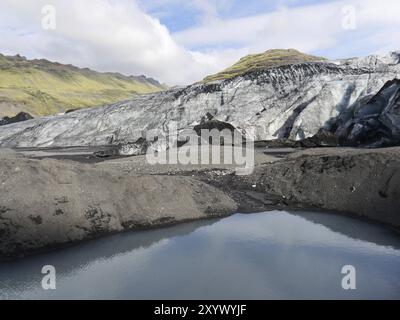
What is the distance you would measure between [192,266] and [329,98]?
2101 cm

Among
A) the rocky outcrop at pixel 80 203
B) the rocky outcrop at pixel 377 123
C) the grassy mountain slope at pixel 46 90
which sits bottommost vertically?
the rocky outcrop at pixel 80 203

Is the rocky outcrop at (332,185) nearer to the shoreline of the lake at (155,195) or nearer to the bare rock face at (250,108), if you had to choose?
the shoreline of the lake at (155,195)

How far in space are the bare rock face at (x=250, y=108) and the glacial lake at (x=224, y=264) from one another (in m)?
14.6

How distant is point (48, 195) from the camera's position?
7.55 meters

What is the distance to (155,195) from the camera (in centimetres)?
909

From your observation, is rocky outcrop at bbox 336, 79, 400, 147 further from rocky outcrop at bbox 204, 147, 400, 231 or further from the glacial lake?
the glacial lake

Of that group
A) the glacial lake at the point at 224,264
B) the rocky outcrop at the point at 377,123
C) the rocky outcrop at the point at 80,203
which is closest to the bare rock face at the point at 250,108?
the rocky outcrop at the point at 377,123

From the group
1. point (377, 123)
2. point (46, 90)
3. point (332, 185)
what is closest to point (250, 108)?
point (377, 123)

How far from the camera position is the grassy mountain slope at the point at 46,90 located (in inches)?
2937

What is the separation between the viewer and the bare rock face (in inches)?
973

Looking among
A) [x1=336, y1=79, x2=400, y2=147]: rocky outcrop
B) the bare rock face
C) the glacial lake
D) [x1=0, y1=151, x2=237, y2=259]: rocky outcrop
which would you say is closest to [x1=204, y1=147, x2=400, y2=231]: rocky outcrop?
the glacial lake

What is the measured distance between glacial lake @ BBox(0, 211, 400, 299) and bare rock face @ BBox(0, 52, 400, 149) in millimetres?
14604

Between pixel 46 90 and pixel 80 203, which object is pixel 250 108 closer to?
pixel 80 203

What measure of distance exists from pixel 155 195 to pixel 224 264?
11.1 feet
